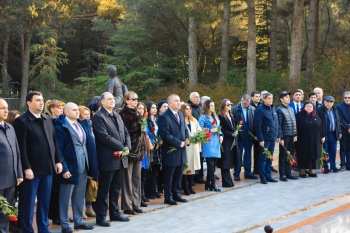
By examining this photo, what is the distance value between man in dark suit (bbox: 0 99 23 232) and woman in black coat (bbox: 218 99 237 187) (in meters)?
5.30

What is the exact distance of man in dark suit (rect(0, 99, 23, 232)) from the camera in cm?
709

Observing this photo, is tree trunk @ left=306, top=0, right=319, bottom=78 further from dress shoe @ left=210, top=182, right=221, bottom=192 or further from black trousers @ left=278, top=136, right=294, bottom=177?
dress shoe @ left=210, top=182, right=221, bottom=192

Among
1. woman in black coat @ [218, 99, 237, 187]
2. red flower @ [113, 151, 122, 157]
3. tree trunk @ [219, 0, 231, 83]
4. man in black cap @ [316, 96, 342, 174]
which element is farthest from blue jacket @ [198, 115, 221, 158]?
tree trunk @ [219, 0, 231, 83]

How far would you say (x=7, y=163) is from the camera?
712 centimetres

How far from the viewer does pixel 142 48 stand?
37.2 metres

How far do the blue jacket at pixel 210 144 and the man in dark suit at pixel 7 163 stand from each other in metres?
4.74

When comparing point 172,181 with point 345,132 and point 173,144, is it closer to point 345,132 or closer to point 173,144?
point 173,144

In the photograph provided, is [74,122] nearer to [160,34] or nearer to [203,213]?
[203,213]

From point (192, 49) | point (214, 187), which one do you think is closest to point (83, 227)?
point (214, 187)

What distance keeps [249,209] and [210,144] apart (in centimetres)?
208

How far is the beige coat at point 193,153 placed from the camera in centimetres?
1102

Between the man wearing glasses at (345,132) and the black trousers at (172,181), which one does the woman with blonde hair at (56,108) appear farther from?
the man wearing glasses at (345,132)

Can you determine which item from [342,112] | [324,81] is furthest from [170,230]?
[324,81]

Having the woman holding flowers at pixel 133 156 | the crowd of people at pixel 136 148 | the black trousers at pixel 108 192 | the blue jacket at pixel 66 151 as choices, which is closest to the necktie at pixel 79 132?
the crowd of people at pixel 136 148
